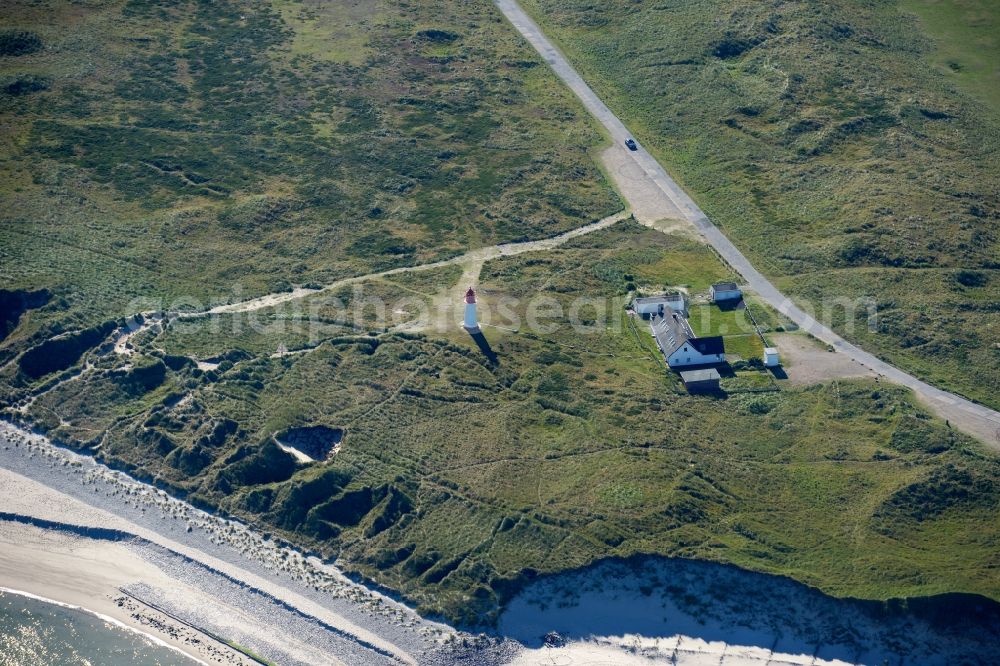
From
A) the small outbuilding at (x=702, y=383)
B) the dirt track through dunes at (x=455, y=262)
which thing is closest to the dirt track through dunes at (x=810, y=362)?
the small outbuilding at (x=702, y=383)

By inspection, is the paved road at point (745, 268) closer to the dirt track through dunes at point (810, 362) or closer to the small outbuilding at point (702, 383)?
the dirt track through dunes at point (810, 362)

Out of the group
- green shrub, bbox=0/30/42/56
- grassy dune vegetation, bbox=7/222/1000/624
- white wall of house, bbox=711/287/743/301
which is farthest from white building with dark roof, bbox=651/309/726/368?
green shrub, bbox=0/30/42/56

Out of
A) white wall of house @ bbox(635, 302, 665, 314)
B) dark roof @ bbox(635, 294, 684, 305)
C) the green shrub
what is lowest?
white wall of house @ bbox(635, 302, 665, 314)

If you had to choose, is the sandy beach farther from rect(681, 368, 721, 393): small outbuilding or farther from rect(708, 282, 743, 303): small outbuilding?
rect(708, 282, 743, 303): small outbuilding

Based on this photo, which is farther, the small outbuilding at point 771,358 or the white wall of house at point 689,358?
the small outbuilding at point 771,358

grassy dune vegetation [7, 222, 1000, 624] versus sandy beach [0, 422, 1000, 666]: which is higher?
grassy dune vegetation [7, 222, 1000, 624]

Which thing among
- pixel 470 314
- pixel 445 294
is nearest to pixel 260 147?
pixel 445 294
